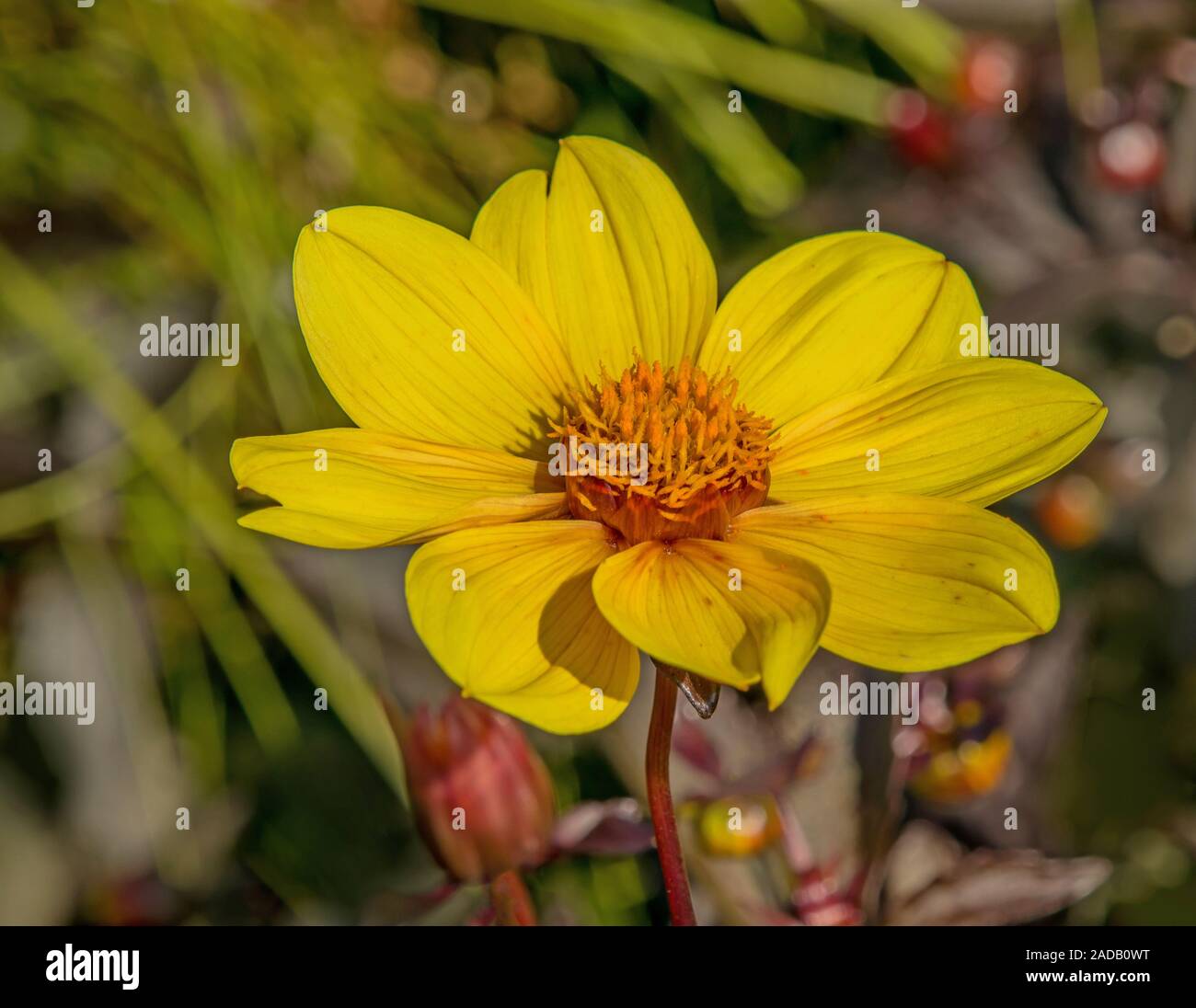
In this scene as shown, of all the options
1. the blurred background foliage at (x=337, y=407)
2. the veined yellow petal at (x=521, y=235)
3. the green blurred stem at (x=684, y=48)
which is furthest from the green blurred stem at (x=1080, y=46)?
the veined yellow petal at (x=521, y=235)

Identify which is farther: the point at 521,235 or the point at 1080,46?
the point at 1080,46

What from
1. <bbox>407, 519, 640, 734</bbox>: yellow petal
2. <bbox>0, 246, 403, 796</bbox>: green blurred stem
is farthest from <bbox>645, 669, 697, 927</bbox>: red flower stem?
<bbox>0, 246, 403, 796</bbox>: green blurred stem

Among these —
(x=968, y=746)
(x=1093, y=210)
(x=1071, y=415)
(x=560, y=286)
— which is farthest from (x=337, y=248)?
(x=1093, y=210)

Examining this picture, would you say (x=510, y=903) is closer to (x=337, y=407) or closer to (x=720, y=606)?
(x=720, y=606)

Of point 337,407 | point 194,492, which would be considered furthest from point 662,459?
point 194,492

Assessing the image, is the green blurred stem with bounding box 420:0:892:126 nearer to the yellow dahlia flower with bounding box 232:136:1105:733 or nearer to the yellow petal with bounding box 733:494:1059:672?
the yellow dahlia flower with bounding box 232:136:1105:733

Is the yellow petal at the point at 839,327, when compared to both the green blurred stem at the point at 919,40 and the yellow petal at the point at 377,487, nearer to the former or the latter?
the yellow petal at the point at 377,487

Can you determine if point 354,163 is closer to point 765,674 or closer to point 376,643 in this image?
point 376,643
